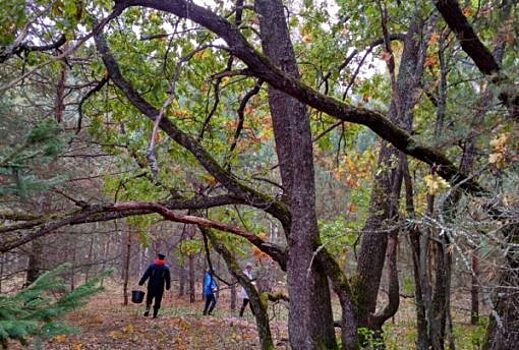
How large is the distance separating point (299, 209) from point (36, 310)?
2892mm

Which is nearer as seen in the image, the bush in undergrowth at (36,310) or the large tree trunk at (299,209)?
the bush in undergrowth at (36,310)

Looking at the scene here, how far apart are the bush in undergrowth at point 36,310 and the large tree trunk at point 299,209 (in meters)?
2.53

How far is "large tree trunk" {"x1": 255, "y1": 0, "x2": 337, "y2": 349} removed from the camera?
4727 millimetres

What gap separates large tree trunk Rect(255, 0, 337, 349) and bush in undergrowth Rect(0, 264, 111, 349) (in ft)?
8.31

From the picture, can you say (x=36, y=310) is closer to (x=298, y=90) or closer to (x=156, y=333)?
(x=298, y=90)

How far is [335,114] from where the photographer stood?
348 centimetres

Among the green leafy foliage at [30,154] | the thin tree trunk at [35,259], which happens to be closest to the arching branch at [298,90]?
the green leafy foliage at [30,154]

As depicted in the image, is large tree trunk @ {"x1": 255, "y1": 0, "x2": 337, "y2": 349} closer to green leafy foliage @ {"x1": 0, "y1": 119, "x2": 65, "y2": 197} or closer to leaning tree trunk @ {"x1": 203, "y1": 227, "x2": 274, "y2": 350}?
leaning tree trunk @ {"x1": 203, "y1": 227, "x2": 274, "y2": 350}

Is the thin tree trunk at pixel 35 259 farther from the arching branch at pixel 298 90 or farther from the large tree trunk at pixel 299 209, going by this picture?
the arching branch at pixel 298 90

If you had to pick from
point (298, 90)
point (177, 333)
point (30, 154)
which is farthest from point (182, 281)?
point (30, 154)

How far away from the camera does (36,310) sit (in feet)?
7.61

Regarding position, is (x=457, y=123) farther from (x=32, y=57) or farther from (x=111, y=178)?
(x=111, y=178)

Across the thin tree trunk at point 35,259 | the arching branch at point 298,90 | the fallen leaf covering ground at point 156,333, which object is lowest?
the fallen leaf covering ground at point 156,333

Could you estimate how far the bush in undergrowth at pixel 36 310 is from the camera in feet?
6.77
